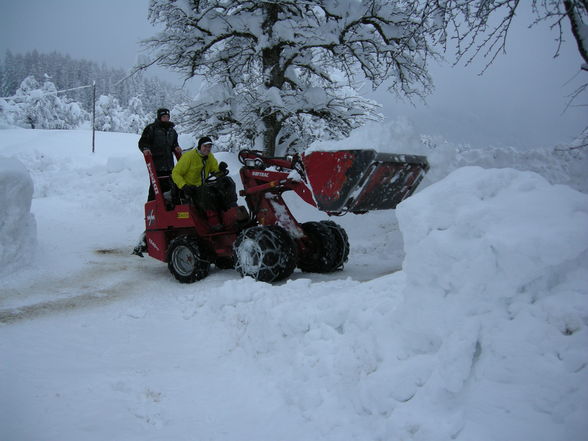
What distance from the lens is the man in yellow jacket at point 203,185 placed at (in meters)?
5.67

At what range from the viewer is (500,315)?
2.04 m

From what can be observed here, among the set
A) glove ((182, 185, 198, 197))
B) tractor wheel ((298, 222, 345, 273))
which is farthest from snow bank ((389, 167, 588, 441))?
glove ((182, 185, 198, 197))

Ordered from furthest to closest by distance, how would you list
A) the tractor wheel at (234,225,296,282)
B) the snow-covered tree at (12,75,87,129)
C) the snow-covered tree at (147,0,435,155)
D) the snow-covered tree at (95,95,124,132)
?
the snow-covered tree at (95,95,124,132) < the snow-covered tree at (12,75,87,129) < the snow-covered tree at (147,0,435,155) < the tractor wheel at (234,225,296,282)

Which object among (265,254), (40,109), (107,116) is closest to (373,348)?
(265,254)

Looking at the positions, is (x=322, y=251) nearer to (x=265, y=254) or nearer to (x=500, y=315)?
(x=265, y=254)

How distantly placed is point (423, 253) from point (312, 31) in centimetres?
889

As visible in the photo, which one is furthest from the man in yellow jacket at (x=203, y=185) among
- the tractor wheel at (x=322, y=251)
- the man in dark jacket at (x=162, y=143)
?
the tractor wheel at (x=322, y=251)

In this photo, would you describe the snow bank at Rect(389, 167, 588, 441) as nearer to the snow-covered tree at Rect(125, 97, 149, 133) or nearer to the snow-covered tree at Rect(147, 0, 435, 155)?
the snow-covered tree at Rect(147, 0, 435, 155)

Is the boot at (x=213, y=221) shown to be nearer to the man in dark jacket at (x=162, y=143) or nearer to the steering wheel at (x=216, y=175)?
the steering wheel at (x=216, y=175)

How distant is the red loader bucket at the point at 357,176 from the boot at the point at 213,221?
5.90 ft

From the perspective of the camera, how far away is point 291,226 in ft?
18.1

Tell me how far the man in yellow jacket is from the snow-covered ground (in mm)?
1612

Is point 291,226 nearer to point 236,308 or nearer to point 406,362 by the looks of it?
point 236,308

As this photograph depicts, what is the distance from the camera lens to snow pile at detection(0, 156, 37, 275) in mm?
5562
